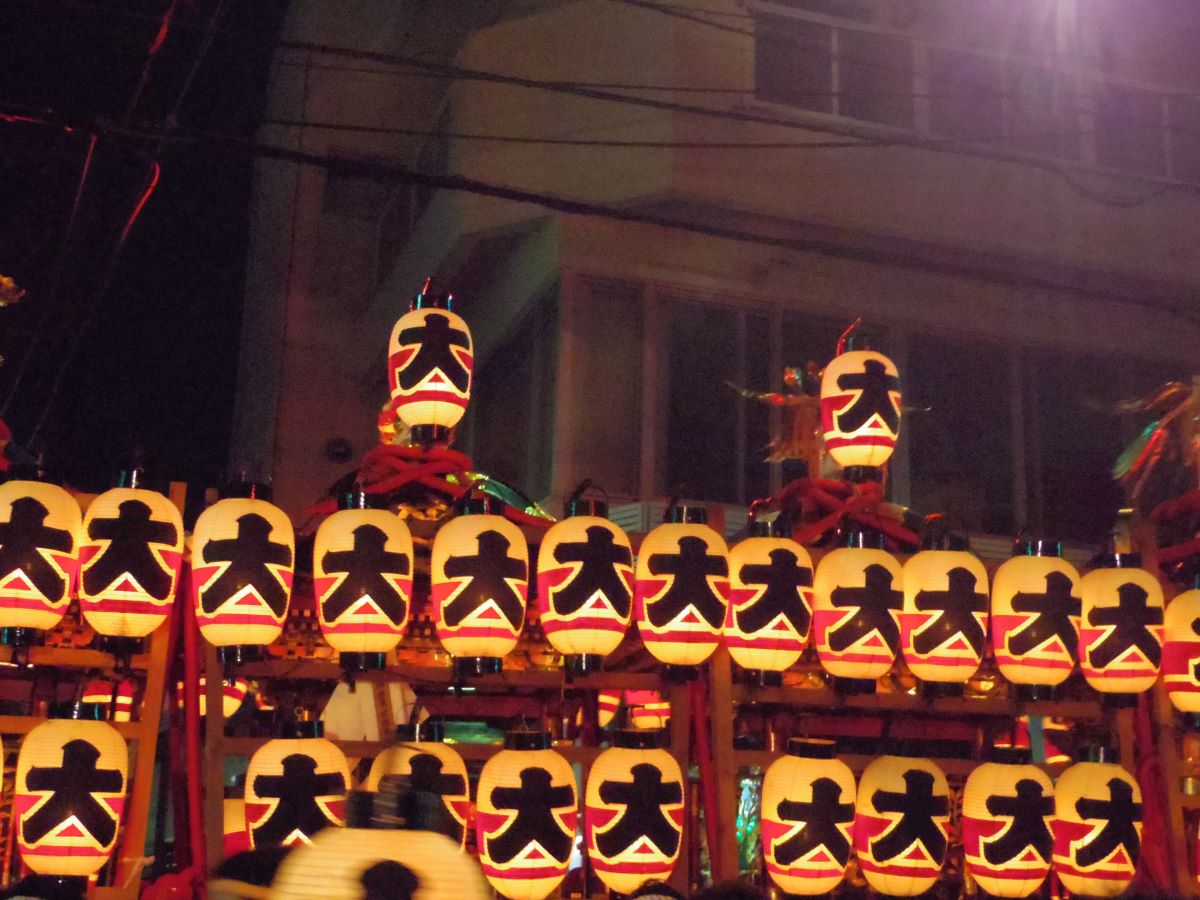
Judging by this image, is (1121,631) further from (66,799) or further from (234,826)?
(66,799)

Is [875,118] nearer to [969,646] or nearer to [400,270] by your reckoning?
[400,270]

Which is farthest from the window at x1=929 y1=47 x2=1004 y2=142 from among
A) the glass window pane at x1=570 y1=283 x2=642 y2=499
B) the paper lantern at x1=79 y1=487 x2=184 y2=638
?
the paper lantern at x1=79 y1=487 x2=184 y2=638

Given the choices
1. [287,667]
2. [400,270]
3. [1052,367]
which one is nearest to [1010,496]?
[1052,367]

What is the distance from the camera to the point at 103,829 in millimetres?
6156

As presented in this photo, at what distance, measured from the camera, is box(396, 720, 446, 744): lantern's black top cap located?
6.79 metres

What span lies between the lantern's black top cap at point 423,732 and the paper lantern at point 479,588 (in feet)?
1.21

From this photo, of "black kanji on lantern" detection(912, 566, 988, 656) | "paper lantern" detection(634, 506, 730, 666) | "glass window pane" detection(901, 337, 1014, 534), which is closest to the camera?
"paper lantern" detection(634, 506, 730, 666)

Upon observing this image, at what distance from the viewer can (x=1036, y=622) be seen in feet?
24.4

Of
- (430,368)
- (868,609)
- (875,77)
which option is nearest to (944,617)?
(868,609)

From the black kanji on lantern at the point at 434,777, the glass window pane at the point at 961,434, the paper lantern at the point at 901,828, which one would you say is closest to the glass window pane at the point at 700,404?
the glass window pane at the point at 961,434

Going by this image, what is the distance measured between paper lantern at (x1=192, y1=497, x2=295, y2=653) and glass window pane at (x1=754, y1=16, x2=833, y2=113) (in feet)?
26.6

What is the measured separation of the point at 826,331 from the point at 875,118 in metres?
2.35

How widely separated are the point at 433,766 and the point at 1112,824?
13.2 feet

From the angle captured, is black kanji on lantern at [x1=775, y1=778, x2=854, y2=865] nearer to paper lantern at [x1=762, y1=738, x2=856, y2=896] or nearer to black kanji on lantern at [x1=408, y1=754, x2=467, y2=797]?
paper lantern at [x1=762, y1=738, x2=856, y2=896]
